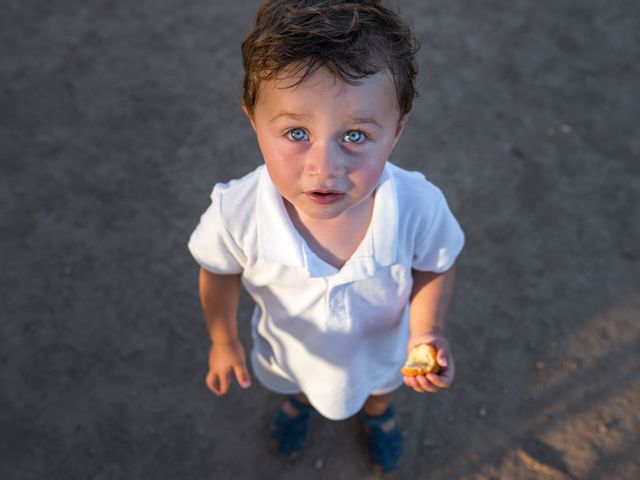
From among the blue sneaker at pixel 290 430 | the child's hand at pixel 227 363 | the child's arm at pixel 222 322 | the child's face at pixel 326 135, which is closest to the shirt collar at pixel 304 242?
the child's face at pixel 326 135

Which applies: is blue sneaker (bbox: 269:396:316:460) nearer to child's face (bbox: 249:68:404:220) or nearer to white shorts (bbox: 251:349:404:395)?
white shorts (bbox: 251:349:404:395)

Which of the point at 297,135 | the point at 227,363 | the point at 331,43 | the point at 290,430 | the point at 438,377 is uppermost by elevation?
the point at 331,43

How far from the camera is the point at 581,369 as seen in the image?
7.32ft

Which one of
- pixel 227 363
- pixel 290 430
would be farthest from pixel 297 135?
pixel 290 430

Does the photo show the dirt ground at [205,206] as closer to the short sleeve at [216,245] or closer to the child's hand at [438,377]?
the child's hand at [438,377]

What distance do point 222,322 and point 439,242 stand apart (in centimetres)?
53

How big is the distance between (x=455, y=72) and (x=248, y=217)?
196 cm

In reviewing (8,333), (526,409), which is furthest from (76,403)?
(526,409)

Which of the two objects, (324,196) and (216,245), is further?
(216,245)

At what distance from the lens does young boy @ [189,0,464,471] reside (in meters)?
1.03

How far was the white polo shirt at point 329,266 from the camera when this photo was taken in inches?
50.1

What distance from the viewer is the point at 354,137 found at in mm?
1079

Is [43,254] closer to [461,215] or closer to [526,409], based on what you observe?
[461,215]

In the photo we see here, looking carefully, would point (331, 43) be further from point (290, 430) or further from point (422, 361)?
point (290, 430)
